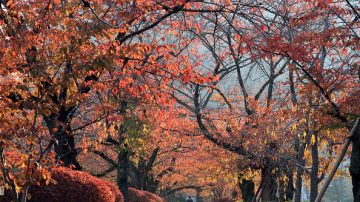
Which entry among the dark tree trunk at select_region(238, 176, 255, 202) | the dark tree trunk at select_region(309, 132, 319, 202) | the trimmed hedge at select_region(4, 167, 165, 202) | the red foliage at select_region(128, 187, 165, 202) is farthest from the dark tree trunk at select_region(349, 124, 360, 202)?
the dark tree trunk at select_region(238, 176, 255, 202)

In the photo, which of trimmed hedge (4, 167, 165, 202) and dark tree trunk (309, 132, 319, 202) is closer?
dark tree trunk (309, 132, 319, 202)

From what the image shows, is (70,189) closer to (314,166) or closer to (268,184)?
(314,166)

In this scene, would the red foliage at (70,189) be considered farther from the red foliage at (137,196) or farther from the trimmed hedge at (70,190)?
the red foliage at (137,196)

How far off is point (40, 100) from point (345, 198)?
126 meters

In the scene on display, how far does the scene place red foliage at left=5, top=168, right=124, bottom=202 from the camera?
478 inches

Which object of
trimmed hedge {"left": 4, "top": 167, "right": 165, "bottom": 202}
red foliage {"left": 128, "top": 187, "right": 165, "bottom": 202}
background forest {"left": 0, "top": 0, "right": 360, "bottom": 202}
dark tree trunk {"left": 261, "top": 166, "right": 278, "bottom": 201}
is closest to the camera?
background forest {"left": 0, "top": 0, "right": 360, "bottom": 202}

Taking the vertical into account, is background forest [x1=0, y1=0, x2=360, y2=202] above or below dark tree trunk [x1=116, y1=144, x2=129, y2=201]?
above

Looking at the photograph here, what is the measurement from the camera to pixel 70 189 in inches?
490

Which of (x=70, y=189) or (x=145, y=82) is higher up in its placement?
(x=145, y=82)

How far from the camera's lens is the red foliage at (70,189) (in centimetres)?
1214

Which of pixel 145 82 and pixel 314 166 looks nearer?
pixel 145 82

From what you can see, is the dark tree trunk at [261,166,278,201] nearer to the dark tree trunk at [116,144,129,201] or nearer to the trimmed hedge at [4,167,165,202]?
the dark tree trunk at [116,144,129,201]

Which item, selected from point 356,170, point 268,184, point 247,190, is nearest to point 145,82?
point 356,170

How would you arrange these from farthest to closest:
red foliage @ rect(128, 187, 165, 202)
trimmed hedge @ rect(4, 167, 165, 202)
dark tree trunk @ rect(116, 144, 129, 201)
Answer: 1. red foliage @ rect(128, 187, 165, 202)
2. dark tree trunk @ rect(116, 144, 129, 201)
3. trimmed hedge @ rect(4, 167, 165, 202)
